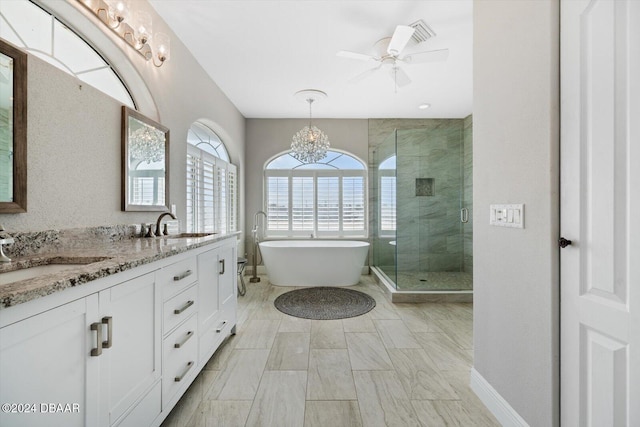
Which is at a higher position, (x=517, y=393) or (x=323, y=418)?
(x=517, y=393)

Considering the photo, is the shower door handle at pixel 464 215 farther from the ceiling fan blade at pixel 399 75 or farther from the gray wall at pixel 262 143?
the gray wall at pixel 262 143

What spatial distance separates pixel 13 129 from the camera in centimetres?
118

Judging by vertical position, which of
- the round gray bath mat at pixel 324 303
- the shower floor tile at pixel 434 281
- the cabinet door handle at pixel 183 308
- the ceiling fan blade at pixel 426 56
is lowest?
the round gray bath mat at pixel 324 303

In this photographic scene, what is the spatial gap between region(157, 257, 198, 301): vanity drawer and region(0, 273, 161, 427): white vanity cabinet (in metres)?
0.08

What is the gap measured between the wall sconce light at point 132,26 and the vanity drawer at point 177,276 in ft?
4.98

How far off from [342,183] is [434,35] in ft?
9.02

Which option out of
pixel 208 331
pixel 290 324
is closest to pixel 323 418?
pixel 208 331

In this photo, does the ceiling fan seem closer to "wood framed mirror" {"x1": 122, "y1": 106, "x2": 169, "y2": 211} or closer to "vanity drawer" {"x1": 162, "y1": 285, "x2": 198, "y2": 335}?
"wood framed mirror" {"x1": 122, "y1": 106, "x2": 169, "y2": 211}

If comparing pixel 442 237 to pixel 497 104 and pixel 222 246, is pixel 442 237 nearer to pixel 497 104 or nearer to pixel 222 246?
pixel 497 104

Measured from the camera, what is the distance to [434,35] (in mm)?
2457

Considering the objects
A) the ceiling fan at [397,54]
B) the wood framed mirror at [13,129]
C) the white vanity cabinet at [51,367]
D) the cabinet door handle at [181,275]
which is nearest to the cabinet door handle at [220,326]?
the cabinet door handle at [181,275]

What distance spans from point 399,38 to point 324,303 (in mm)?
2756

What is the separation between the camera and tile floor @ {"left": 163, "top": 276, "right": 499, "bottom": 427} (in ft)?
4.89

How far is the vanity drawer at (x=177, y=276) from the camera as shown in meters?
1.33
